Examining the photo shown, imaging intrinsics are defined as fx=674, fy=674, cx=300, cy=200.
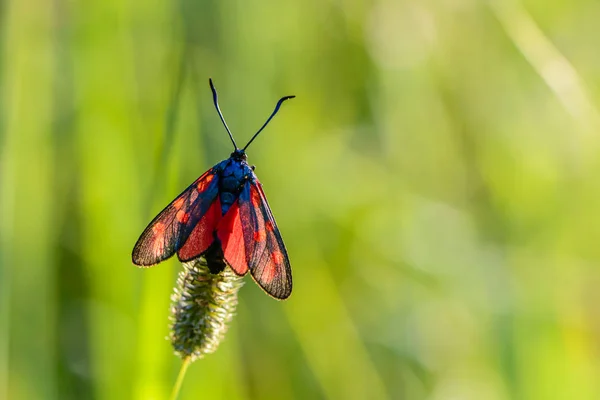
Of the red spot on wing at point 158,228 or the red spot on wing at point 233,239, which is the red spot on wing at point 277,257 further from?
the red spot on wing at point 158,228

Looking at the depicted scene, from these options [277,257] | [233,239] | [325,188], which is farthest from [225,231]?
[325,188]

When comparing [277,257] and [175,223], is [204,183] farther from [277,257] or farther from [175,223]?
[277,257]

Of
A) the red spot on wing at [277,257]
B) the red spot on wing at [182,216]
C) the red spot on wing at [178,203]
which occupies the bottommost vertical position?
the red spot on wing at [277,257]

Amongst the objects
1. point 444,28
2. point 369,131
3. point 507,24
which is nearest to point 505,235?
point 507,24

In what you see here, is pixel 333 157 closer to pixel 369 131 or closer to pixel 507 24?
pixel 369 131

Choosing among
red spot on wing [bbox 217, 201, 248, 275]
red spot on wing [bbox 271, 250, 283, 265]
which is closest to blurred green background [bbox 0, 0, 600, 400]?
red spot on wing [bbox 217, 201, 248, 275]

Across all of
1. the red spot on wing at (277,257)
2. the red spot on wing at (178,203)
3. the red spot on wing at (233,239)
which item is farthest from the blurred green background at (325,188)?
the red spot on wing at (277,257)
